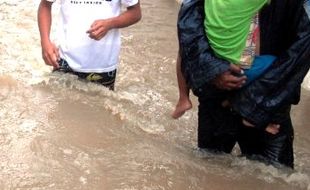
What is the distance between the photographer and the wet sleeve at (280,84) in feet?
9.38

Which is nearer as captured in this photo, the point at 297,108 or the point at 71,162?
the point at 71,162

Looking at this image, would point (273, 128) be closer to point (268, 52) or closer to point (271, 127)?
point (271, 127)

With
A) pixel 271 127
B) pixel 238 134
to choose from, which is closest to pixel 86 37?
pixel 238 134

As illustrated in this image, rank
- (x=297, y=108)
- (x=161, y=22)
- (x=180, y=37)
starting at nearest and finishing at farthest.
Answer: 1. (x=180, y=37)
2. (x=297, y=108)
3. (x=161, y=22)

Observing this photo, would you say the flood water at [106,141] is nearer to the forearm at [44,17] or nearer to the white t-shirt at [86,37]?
the white t-shirt at [86,37]

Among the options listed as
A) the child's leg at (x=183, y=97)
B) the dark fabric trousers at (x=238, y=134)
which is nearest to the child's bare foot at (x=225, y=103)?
the dark fabric trousers at (x=238, y=134)

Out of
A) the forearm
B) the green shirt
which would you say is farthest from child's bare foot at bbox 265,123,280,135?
the forearm

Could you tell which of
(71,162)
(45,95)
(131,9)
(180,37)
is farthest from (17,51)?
(180,37)

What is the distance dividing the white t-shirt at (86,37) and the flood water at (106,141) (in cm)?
25

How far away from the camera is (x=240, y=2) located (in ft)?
9.32

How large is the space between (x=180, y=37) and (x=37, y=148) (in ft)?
3.63

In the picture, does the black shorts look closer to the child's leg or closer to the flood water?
the flood water

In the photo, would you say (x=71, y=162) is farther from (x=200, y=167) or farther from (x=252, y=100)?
(x=252, y=100)

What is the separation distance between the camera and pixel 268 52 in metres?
3.02
